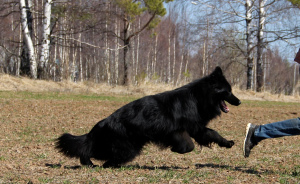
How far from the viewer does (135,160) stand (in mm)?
5895

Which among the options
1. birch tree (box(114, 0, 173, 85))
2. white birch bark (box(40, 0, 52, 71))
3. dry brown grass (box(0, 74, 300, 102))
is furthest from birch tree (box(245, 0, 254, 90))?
white birch bark (box(40, 0, 52, 71))

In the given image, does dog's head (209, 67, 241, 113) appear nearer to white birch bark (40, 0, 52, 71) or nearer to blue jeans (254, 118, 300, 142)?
blue jeans (254, 118, 300, 142)

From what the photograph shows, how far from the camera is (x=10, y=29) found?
32375 millimetres

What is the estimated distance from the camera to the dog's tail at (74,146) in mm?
4996

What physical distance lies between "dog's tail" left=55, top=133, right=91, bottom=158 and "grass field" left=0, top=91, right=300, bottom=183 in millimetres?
245

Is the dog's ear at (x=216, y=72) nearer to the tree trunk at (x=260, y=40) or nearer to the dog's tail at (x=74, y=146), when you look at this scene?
the dog's tail at (x=74, y=146)

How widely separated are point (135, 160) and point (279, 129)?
2635 millimetres

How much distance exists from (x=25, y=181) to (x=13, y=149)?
2.84 m

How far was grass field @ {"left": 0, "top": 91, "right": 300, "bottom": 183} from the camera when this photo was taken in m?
4.25

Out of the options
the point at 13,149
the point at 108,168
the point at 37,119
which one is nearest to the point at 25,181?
the point at 108,168

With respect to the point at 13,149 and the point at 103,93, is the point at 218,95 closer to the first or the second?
the point at 13,149

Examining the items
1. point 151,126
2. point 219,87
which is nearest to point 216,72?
point 219,87

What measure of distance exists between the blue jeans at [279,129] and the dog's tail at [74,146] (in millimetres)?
2448

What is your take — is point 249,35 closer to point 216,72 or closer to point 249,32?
point 249,32
